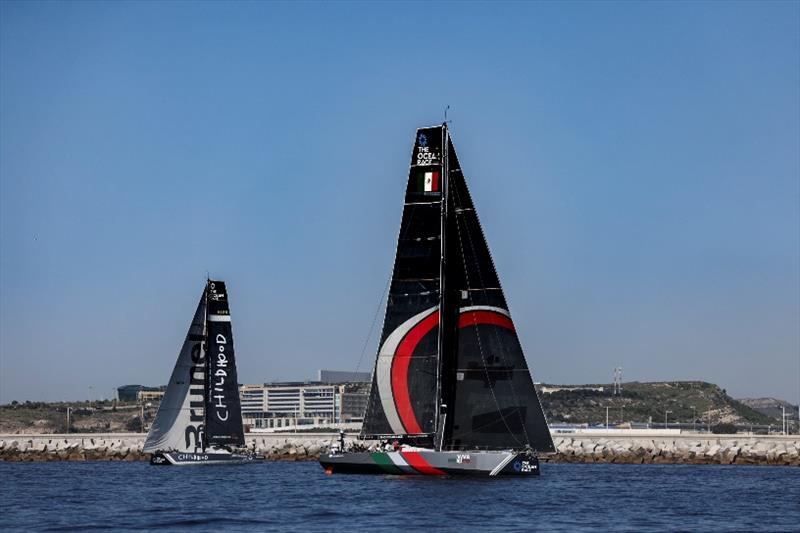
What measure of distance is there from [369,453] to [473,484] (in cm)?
498

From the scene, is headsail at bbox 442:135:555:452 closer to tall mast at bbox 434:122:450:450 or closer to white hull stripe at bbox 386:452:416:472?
tall mast at bbox 434:122:450:450

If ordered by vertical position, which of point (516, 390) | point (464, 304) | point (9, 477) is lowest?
point (9, 477)

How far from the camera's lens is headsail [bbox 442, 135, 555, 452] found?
52594 millimetres

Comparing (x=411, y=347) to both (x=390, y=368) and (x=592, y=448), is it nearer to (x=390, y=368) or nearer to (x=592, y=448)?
(x=390, y=368)

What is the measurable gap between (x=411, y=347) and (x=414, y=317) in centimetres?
121

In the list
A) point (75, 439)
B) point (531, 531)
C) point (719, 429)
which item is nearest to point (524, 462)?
point (531, 531)

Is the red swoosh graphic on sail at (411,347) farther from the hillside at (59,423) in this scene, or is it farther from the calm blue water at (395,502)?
the hillside at (59,423)

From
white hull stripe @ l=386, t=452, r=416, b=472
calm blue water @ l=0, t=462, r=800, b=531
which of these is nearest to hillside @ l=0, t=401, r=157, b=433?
calm blue water @ l=0, t=462, r=800, b=531

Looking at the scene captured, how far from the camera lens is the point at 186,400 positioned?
71.4m

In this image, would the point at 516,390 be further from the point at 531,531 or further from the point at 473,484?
the point at 531,531

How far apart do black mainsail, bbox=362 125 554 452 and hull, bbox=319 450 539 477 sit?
0.82 metres

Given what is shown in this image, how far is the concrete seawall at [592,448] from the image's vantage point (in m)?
82.5

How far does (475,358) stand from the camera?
5306 cm

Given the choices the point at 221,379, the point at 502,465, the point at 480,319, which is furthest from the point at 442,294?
the point at 221,379
